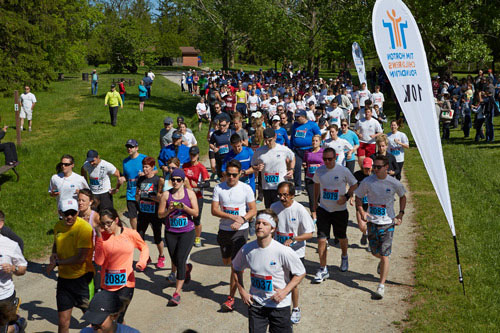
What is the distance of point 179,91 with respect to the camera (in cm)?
4475

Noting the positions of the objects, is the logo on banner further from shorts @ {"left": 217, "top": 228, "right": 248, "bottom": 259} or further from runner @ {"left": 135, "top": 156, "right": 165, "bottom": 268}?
runner @ {"left": 135, "top": 156, "right": 165, "bottom": 268}

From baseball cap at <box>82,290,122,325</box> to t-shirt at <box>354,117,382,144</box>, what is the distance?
33.6 ft

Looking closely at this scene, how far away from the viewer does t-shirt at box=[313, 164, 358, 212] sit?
28.7 ft

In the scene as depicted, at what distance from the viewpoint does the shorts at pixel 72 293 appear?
6.42 metres

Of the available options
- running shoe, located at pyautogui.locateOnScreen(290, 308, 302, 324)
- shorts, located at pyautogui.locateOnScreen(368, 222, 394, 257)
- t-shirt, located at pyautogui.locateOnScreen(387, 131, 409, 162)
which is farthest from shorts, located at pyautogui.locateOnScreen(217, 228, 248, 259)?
t-shirt, located at pyautogui.locateOnScreen(387, 131, 409, 162)

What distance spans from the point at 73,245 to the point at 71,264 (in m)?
0.24

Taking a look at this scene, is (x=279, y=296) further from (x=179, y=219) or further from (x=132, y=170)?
(x=132, y=170)

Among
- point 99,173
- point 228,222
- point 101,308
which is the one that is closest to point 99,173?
point 99,173

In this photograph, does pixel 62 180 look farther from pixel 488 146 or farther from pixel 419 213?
pixel 488 146

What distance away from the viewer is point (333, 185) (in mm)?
8750

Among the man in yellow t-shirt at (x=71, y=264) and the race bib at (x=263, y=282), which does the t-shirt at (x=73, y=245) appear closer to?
the man in yellow t-shirt at (x=71, y=264)

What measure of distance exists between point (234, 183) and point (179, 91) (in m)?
38.0

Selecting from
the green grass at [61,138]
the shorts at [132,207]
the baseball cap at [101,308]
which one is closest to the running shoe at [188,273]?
the shorts at [132,207]

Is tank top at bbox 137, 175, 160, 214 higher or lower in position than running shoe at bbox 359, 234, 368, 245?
higher
